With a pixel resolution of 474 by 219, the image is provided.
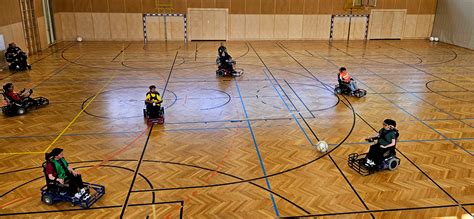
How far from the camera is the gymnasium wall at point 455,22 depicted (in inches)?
987

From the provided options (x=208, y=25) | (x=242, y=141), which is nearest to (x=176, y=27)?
(x=208, y=25)

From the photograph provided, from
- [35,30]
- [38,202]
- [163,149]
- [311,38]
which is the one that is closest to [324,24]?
[311,38]

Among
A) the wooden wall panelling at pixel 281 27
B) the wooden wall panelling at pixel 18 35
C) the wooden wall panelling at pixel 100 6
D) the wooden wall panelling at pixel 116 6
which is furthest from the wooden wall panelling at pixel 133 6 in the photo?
the wooden wall panelling at pixel 281 27

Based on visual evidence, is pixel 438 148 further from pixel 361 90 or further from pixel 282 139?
pixel 361 90

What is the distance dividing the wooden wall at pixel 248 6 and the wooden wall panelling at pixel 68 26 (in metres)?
0.40

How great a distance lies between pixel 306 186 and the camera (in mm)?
7570

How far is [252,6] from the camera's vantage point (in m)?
27.3

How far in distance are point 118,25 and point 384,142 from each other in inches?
903

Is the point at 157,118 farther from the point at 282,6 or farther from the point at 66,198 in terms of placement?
the point at 282,6

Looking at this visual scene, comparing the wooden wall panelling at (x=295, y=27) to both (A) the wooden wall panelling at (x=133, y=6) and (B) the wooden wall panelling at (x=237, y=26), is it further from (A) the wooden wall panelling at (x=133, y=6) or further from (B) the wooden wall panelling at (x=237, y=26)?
(A) the wooden wall panelling at (x=133, y=6)

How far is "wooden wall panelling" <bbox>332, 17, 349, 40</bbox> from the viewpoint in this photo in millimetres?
28455

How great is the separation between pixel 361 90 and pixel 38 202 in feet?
36.5

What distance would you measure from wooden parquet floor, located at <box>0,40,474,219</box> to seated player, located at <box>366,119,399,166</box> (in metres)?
0.35

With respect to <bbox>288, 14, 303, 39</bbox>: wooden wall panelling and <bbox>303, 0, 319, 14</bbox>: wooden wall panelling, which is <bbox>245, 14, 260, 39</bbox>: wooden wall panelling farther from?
<bbox>303, 0, 319, 14</bbox>: wooden wall panelling
